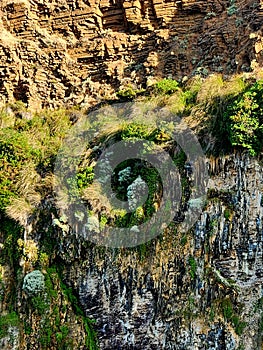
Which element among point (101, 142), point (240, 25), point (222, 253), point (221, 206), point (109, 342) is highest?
point (240, 25)

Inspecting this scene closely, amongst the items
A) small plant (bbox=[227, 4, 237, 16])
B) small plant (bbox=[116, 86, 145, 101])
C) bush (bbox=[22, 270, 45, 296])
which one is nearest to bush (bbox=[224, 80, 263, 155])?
small plant (bbox=[116, 86, 145, 101])

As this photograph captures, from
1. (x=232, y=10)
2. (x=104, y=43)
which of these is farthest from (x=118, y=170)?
(x=232, y=10)

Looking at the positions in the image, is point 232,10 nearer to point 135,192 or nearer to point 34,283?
point 135,192

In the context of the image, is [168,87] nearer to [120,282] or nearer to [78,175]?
[78,175]

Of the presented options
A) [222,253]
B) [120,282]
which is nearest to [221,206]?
[222,253]

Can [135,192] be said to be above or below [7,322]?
above

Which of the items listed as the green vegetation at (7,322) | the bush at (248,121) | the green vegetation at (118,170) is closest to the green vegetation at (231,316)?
the green vegetation at (118,170)
